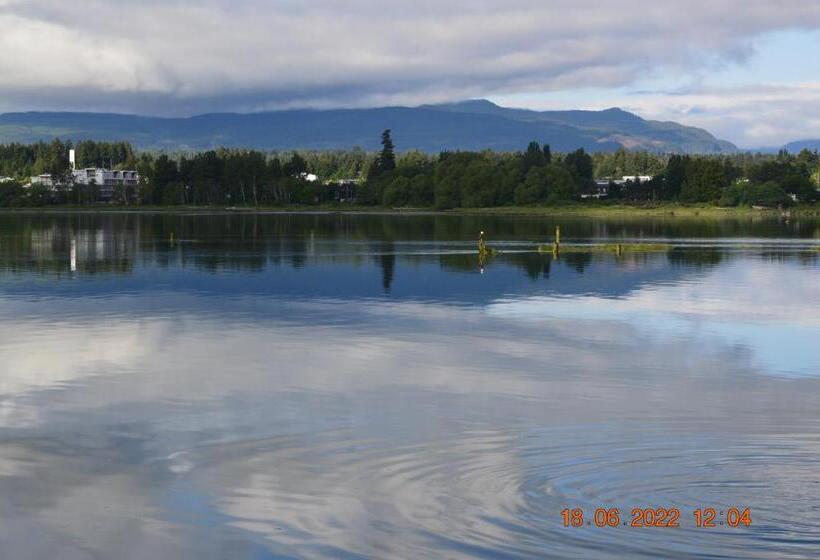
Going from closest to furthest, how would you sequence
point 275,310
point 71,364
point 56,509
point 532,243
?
point 56,509
point 71,364
point 275,310
point 532,243

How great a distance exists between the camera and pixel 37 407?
2709cm

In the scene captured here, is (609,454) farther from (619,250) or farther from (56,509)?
(619,250)

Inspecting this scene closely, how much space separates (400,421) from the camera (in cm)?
2561

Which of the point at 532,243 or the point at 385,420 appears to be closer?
the point at 385,420

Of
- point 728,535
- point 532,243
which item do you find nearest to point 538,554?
point 728,535

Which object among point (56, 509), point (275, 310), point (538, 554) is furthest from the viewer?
point (275, 310)

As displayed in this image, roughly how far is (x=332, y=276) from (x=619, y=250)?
30659 millimetres
